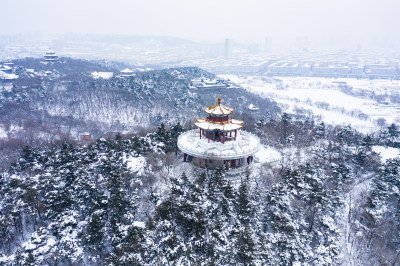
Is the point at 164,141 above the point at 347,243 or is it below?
above

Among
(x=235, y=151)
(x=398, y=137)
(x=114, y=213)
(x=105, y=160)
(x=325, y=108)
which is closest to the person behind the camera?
(x=114, y=213)

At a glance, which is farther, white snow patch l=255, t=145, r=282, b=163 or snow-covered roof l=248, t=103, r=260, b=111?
A: snow-covered roof l=248, t=103, r=260, b=111

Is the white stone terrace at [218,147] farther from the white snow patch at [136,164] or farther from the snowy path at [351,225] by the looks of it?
the snowy path at [351,225]

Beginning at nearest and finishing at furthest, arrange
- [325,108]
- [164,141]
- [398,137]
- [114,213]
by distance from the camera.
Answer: [114,213]
[164,141]
[398,137]
[325,108]

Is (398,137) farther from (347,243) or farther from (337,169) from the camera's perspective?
(347,243)

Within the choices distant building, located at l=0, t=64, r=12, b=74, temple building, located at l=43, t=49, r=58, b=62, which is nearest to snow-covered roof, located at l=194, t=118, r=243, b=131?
distant building, located at l=0, t=64, r=12, b=74

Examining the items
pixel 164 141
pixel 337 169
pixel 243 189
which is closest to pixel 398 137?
pixel 337 169

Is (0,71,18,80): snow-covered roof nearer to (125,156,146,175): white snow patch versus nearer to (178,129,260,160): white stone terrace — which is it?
(178,129,260,160): white stone terrace

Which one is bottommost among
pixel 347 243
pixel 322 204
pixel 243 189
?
pixel 347 243
